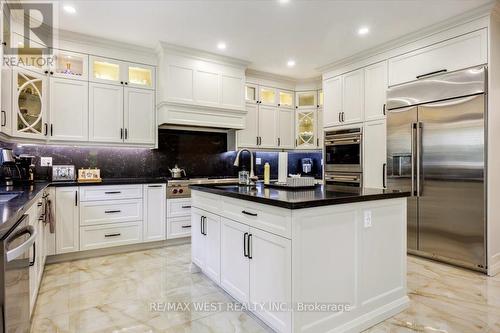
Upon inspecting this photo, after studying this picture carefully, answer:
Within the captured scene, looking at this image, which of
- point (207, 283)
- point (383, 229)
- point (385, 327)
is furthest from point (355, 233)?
point (207, 283)

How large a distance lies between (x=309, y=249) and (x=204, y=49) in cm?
339

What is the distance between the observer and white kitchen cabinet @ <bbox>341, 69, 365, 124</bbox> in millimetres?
4254

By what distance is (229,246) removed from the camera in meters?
2.34

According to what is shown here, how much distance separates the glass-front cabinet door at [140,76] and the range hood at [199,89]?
161mm

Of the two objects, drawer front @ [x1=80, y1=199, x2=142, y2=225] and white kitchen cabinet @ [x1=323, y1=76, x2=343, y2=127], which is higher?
white kitchen cabinet @ [x1=323, y1=76, x2=343, y2=127]

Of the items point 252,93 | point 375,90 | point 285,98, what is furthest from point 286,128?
point 375,90

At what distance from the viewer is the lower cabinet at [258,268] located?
1.76 meters

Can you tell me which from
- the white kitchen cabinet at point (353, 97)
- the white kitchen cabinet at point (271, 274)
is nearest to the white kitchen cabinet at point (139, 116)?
the white kitchen cabinet at point (271, 274)

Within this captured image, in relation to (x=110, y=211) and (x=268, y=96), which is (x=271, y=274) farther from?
(x=268, y=96)

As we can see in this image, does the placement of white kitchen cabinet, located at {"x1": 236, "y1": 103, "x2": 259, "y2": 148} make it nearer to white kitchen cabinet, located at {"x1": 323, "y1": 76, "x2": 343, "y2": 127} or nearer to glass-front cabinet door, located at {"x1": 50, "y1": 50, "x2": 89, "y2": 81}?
white kitchen cabinet, located at {"x1": 323, "y1": 76, "x2": 343, "y2": 127}

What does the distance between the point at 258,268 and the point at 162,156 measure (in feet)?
9.96

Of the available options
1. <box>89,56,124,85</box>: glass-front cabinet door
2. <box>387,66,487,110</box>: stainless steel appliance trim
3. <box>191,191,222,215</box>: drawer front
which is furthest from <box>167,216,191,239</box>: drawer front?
<box>387,66,487,110</box>: stainless steel appliance trim

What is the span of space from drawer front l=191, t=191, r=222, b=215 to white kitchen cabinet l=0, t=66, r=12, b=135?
1.93 meters

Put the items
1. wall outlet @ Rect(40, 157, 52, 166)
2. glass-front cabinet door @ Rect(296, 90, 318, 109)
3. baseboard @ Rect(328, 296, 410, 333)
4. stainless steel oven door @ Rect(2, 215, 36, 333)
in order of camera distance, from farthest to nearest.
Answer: glass-front cabinet door @ Rect(296, 90, 318, 109) < wall outlet @ Rect(40, 157, 52, 166) < baseboard @ Rect(328, 296, 410, 333) < stainless steel oven door @ Rect(2, 215, 36, 333)
